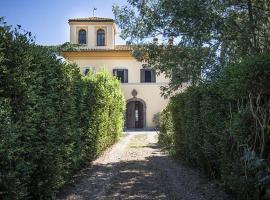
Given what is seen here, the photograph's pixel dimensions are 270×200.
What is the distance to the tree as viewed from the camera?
11172 mm

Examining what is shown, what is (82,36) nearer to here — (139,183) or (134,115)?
(134,115)

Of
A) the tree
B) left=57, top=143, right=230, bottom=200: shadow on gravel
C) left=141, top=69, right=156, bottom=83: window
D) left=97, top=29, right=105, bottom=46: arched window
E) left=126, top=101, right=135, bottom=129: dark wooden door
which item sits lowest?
left=57, top=143, right=230, bottom=200: shadow on gravel

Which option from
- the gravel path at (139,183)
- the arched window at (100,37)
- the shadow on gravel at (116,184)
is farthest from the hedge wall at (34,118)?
the arched window at (100,37)

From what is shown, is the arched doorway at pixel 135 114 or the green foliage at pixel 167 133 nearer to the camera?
the green foliage at pixel 167 133

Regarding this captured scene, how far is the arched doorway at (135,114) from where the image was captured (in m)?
37.2

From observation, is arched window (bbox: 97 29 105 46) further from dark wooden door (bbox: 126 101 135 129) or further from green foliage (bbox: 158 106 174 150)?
green foliage (bbox: 158 106 174 150)

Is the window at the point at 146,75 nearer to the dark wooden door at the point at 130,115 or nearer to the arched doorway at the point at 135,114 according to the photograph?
the arched doorway at the point at 135,114

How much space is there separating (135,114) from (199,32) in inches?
1033

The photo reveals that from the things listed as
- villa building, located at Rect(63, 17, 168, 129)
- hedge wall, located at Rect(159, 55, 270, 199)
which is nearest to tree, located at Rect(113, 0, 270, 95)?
hedge wall, located at Rect(159, 55, 270, 199)

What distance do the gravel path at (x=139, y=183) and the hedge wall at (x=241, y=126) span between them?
666 millimetres

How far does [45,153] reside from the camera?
6602mm

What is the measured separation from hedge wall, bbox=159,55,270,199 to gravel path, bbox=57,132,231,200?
0.67 m

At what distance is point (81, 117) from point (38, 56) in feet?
13.8

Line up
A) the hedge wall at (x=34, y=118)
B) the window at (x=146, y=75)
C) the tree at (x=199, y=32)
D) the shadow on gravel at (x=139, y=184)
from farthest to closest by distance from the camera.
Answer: the window at (x=146, y=75) < the tree at (x=199, y=32) < the shadow on gravel at (x=139, y=184) < the hedge wall at (x=34, y=118)
